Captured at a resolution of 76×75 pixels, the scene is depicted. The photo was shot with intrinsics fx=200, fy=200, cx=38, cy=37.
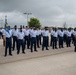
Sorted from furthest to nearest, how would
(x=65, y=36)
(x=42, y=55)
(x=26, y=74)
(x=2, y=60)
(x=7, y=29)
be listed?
(x=65, y=36) < (x=42, y=55) < (x=7, y=29) < (x=2, y=60) < (x=26, y=74)

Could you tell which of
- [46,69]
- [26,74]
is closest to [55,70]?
[46,69]

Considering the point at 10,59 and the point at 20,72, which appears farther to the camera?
the point at 10,59

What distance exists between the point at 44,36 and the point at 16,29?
2327mm

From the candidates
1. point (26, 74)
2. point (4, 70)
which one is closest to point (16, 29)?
point (4, 70)

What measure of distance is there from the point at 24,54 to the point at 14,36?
2.05 m

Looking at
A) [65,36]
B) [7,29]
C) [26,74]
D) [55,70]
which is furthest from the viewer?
[65,36]

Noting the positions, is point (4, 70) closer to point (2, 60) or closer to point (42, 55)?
point (2, 60)

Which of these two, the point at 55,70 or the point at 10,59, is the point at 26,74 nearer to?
the point at 55,70

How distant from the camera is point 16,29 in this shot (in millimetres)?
14258

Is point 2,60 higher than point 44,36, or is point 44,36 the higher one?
point 44,36

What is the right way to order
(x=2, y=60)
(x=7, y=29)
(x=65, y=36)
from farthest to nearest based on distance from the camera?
(x=65, y=36) → (x=7, y=29) → (x=2, y=60)

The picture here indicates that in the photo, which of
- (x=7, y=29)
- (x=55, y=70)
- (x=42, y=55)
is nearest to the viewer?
(x=55, y=70)

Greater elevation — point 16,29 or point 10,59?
point 16,29

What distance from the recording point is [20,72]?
8.63 m
